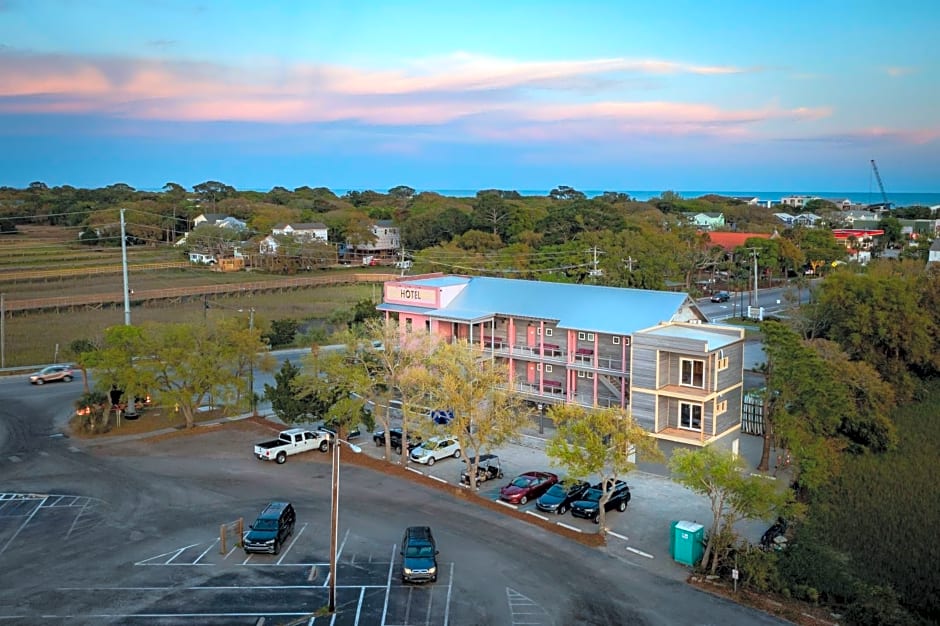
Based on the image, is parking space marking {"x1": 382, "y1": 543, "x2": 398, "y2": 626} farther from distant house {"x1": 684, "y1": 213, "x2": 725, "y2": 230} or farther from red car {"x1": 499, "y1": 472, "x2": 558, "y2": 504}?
distant house {"x1": 684, "y1": 213, "x2": 725, "y2": 230}

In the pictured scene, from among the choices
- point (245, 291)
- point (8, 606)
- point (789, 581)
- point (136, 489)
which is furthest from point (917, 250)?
point (8, 606)

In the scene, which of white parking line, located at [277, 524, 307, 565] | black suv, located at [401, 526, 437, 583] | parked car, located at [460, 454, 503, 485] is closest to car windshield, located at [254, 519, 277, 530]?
white parking line, located at [277, 524, 307, 565]

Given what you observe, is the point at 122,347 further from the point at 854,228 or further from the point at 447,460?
the point at 854,228

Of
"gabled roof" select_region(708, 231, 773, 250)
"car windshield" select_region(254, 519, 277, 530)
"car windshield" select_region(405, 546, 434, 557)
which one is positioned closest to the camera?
"car windshield" select_region(405, 546, 434, 557)

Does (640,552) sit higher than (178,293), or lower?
lower

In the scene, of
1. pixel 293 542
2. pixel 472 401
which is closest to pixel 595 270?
pixel 472 401

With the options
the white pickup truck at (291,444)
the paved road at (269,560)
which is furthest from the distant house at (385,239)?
the paved road at (269,560)

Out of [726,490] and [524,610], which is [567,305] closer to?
[726,490]
